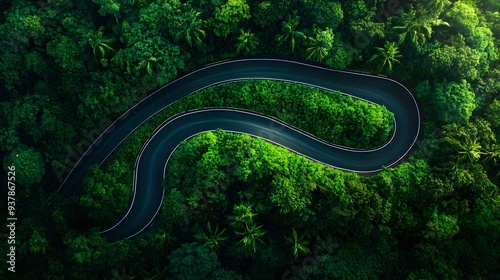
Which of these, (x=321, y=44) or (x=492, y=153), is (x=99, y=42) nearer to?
(x=321, y=44)

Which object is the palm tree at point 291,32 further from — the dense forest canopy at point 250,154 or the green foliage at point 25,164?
the green foliage at point 25,164

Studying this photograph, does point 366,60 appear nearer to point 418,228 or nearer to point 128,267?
point 418,228

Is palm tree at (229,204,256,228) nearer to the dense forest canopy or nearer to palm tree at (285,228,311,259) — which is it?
the dense forest canopy

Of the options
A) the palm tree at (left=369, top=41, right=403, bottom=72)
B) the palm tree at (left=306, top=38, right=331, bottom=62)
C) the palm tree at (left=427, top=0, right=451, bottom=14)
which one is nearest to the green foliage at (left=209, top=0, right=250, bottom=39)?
the palm tree at (left=306, top=38, right=331, bottom=62)

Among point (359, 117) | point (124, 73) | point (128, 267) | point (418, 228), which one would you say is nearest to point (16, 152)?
point (124, 73)

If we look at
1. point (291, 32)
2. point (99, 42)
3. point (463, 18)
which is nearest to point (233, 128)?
point (291, 32)

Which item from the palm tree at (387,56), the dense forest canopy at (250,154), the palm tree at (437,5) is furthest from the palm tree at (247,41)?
the palm tree at (437,5)
